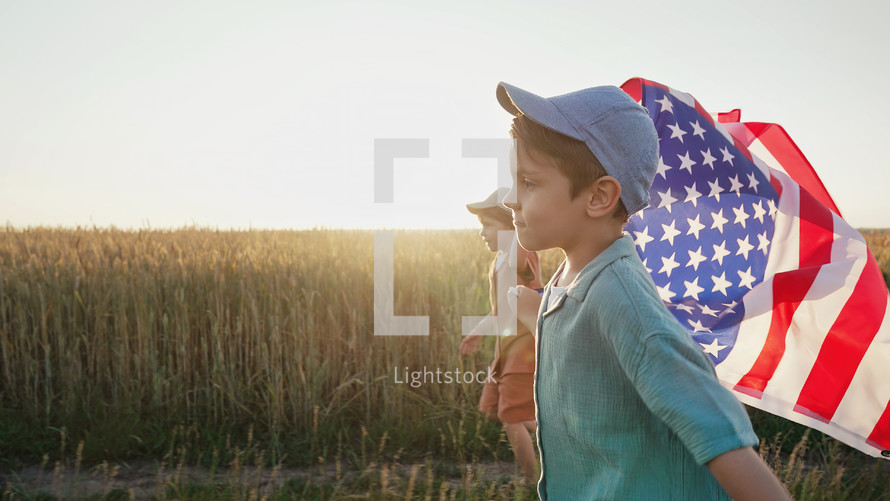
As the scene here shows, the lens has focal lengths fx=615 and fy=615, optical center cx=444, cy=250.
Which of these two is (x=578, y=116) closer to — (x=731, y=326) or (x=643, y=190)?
(x=643, y=190)

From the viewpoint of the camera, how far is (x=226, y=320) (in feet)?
15.4

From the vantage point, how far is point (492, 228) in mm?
3424

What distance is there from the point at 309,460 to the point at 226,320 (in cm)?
145

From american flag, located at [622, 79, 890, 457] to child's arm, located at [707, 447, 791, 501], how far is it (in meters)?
1.67

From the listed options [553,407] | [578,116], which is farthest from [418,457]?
[578,116]

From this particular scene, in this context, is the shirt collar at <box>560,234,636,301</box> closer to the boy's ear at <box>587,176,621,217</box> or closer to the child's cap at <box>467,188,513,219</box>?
the boy's ear at <box>587,176,621,217</box>

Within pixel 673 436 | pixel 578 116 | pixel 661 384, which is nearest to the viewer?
pixel 661 384

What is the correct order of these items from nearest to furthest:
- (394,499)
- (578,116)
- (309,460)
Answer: (578,116)
(394,499)
(309,460)

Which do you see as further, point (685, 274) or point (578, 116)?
point (685, 274)

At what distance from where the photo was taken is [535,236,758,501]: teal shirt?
913 millimetres

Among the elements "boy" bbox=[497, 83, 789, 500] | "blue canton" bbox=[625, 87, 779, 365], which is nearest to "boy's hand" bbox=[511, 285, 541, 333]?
"boy" bbox=[497, 83, 789, 500]

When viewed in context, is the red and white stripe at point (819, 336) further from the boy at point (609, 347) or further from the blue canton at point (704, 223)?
the boy at point (609, 347)

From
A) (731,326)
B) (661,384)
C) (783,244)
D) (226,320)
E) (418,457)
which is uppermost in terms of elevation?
(783,244)

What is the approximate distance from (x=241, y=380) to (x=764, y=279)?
3.41 m
